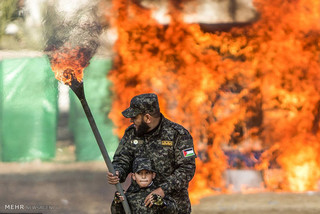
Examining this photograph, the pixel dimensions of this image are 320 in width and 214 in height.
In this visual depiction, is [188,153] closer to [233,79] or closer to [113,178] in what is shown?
[113,178]

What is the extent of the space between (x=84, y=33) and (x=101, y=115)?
2.08 metres

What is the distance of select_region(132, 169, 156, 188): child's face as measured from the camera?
5.07 meters

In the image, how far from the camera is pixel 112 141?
10508 mm

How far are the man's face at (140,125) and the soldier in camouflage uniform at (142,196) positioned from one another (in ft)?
0.69

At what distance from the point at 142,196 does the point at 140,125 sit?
549 millimetres

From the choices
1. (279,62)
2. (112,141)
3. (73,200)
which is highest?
(279,62)

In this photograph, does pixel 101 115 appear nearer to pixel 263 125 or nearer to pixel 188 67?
pixel 188 67

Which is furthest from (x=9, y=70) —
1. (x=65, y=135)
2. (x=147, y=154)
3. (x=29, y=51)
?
(x=147, y=154)

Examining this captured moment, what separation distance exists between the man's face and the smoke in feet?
9.80

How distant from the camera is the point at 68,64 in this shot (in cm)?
573

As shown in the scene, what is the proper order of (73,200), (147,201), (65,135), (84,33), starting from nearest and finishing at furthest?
(147,201) → (84,33) → (73,200) → (65,135)

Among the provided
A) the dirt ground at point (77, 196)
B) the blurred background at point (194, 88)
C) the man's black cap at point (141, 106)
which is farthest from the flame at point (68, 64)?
the blurred background at point (194, 88)

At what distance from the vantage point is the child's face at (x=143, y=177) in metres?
5.07

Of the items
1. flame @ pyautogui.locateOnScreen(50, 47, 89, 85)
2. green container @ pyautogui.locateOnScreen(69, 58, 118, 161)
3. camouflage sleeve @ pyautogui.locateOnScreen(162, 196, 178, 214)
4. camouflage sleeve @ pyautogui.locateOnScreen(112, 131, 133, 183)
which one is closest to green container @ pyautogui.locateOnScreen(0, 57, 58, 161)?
green container @ pyautogui.locateOnScreen(69, 58, 118, 161)
